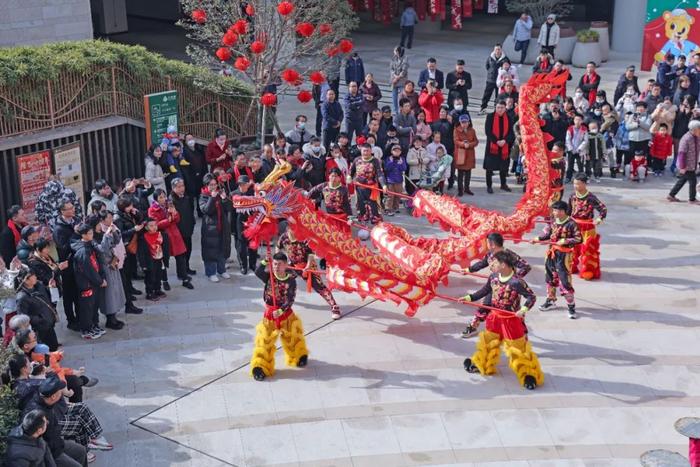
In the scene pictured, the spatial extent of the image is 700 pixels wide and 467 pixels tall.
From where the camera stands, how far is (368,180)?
50.7 ft

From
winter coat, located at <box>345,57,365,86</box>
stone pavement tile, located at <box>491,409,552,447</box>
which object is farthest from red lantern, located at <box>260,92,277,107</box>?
stone pavement tile, located at <box>491,409,552,447</box>

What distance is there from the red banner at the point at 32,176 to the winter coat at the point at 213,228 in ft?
8.60

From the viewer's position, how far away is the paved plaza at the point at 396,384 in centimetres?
1020

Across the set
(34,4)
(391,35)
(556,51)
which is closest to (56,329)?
(34,4)

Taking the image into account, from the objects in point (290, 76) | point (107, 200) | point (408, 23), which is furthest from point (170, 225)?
point (408, 23)

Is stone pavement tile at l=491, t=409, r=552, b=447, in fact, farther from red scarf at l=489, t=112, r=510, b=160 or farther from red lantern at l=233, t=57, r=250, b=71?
red lantern at l=233, t=57, r=250, b=71

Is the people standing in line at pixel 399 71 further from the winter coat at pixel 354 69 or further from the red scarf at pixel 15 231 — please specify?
the red scarf at pixel 15 231

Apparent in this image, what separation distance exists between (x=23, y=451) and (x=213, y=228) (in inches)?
234

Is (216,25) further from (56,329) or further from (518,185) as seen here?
(56,329)

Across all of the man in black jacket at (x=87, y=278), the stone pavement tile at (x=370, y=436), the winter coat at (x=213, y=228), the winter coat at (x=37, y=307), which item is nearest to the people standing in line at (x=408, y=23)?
the winter coat at (x=213, y=228)

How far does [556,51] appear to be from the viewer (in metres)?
25.7

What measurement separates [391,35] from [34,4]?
42.0ft

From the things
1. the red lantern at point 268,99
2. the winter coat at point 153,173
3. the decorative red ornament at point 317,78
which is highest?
the decorative red ornament at point 317,78

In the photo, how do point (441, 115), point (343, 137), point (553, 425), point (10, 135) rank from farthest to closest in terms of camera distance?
point (441, 115) → point (343, 137) → point (10, 135) → point (553, 425)
